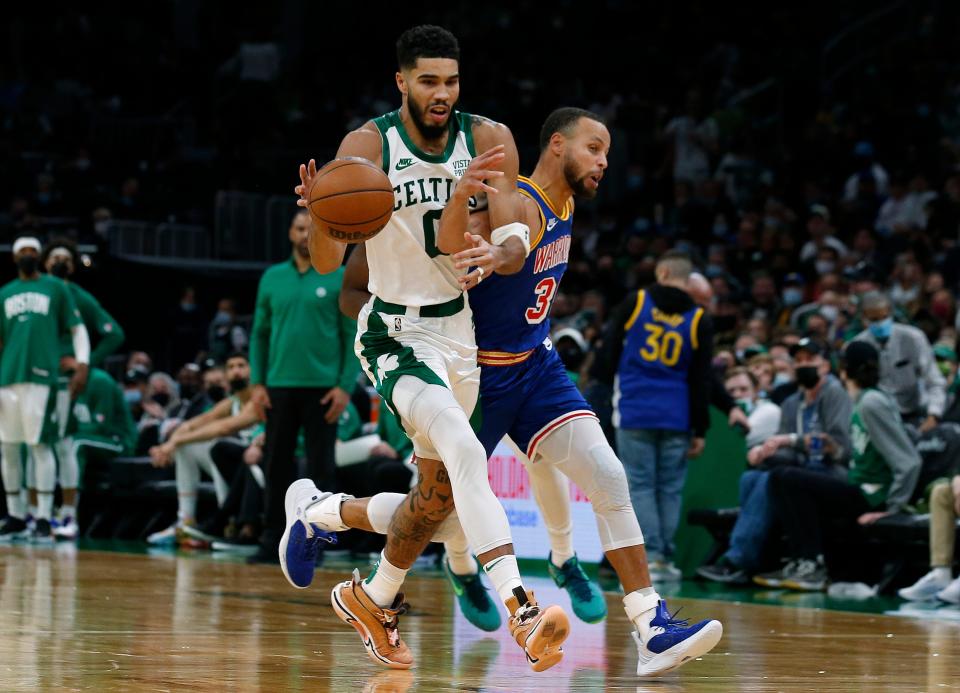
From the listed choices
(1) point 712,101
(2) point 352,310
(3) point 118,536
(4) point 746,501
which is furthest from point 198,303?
(2) point 352,310

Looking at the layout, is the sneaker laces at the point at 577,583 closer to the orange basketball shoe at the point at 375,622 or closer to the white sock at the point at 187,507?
the orange basketball shoe at the point at 375,622

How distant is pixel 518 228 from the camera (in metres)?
5.59

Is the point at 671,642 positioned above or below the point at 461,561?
below

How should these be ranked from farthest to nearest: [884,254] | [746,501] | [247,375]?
[884,254] < [247,375] < [746,501]

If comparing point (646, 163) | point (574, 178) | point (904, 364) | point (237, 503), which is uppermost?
point (646, 163)

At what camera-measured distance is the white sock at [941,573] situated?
368 inches

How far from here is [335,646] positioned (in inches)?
244

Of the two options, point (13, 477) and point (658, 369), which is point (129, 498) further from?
point (658, 369)

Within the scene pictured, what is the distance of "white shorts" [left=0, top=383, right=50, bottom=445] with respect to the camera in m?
13.1

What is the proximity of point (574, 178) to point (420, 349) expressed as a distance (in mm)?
1049

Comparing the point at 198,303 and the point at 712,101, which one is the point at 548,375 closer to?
the point at 198,303

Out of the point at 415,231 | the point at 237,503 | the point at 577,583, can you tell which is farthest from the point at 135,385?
the point at 415,231

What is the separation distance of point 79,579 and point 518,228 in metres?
4.48

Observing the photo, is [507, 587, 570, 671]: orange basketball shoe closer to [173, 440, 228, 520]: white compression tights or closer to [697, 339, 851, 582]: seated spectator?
[697, 339, 851, 582]: seated spectator
